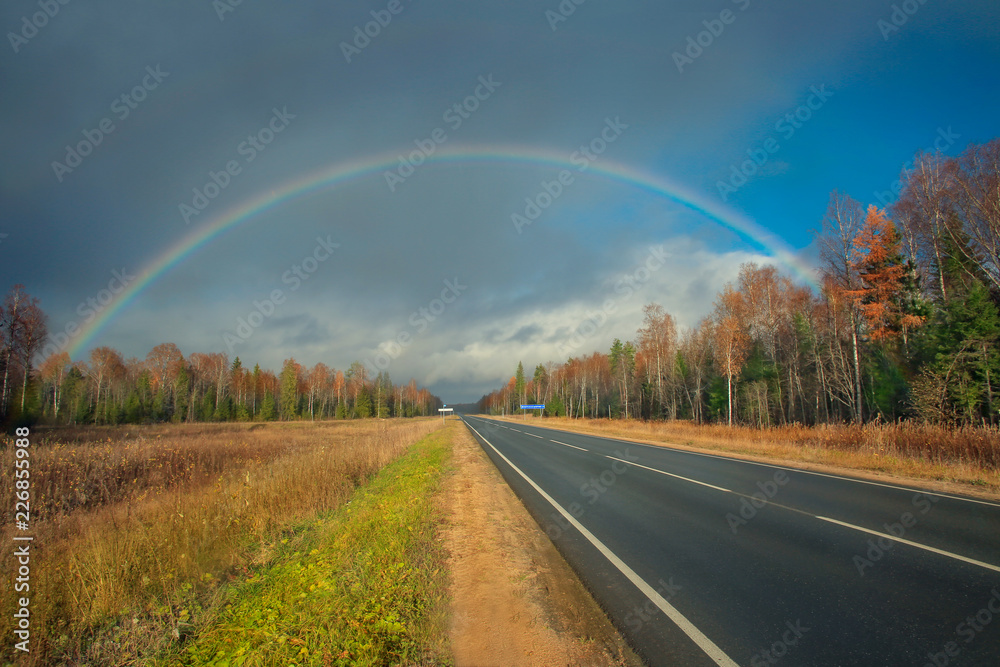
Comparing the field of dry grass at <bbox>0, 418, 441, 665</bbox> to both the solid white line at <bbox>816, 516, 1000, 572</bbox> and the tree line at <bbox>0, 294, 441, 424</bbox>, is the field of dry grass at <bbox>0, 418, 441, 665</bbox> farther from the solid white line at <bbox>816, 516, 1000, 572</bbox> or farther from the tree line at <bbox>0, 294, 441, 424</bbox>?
the tree line at <bbox>0, 294, 441, 424</bbox>

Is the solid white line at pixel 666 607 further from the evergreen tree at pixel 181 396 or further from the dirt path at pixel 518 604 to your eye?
the evergreen tree at pixel 181 396

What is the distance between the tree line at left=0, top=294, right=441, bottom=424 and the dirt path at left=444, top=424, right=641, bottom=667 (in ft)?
126

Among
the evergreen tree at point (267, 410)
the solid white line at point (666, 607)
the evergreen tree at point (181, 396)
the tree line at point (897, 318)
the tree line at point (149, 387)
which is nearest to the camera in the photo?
the solid white line at point (666, 607)

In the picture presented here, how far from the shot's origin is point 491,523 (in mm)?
7160

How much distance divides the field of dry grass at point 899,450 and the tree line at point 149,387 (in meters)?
45.3

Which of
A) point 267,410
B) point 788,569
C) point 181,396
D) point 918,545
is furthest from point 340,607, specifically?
point 267,410

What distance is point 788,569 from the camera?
4.91 meters

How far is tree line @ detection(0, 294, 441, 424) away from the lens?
2877 centimetres

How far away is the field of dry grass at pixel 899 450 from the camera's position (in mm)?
10961

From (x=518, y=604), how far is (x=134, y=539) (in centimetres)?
611

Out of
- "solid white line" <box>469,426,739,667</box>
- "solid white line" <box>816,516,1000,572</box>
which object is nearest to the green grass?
"solid white line" <box>469,426,739,667</box>

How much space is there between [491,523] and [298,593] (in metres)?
3.39

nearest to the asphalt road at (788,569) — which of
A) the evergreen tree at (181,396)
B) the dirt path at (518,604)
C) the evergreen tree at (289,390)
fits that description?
the dirt path at (518,604)

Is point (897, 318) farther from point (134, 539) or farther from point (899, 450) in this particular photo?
point (134, 539)
